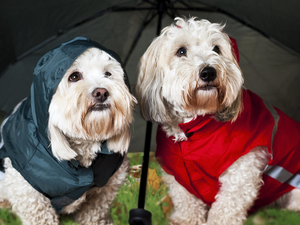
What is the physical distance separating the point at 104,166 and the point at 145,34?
5.32 ft

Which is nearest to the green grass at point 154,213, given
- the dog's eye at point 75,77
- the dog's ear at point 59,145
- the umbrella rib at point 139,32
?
the dog's ear at point 59,145

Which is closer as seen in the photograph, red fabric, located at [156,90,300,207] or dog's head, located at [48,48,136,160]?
dog's head, located at [48,48,136,160]

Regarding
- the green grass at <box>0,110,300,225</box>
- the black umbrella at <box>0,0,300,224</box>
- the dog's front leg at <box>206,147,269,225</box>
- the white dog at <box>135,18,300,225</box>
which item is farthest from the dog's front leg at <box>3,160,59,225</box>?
the dog's front leg at <box>206,147,269,225</box>

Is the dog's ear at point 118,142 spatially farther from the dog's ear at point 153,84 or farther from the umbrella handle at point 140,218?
the umbrella handle at point 140,218

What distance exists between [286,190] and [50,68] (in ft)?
6.06

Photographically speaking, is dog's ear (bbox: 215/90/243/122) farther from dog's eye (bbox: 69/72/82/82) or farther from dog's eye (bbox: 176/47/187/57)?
dog's eye (bbox: 69/72/82/82)

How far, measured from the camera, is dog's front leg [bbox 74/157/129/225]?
226 cm

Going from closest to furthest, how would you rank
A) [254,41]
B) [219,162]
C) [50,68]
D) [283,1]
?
[50,68] < [219,162] < [283,1] < [254,41]

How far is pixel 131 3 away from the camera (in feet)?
10.2

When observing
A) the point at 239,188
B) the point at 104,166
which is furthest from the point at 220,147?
the point at 104,166

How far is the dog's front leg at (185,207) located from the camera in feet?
7.93

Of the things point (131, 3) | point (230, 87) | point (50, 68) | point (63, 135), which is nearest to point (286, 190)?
point (230, 87)

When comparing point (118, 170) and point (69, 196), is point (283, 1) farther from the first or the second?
point (69, 196)

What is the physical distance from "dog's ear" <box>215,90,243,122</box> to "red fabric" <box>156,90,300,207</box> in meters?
0.07
